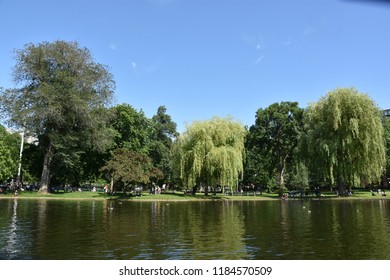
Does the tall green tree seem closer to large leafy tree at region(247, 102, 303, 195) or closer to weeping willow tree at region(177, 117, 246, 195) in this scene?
large leafy tree at region(247, 102, 303, 195)

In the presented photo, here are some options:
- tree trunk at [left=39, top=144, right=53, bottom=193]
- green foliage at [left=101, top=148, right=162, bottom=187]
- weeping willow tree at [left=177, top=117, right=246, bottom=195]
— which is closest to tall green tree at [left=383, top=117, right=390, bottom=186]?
weeping willow tree at [left=177, top=117, right=246, bottom=195]

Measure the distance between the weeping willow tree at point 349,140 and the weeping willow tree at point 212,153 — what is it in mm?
11253

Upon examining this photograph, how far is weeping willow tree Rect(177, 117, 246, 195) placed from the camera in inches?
1868

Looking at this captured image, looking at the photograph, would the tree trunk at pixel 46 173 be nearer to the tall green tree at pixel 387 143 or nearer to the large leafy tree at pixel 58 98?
the large leafy tree at pixel 58 98

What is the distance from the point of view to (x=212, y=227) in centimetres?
1822

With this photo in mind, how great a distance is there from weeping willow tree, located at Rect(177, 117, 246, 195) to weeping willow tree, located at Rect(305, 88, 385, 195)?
11.3m

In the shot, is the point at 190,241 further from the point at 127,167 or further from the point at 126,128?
the point at 126,128

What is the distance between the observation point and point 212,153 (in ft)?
155

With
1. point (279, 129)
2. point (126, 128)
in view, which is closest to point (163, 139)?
point (126, 128)

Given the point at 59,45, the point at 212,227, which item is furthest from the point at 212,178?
the point at 212,227

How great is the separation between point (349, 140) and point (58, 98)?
126 ft

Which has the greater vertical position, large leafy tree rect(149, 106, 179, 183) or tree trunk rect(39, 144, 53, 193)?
large leafy tree rect(149, 106, 179, 183)

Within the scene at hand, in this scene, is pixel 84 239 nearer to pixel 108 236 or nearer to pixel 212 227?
pixel 108 236
